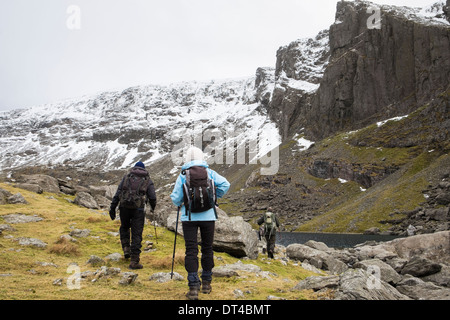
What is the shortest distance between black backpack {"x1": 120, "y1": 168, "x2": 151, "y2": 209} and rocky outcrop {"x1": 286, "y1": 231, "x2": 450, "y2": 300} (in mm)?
6254

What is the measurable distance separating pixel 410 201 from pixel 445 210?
17.2m

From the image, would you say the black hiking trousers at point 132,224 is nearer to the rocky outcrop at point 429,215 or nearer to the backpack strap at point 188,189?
the backpack strap at point 188,189

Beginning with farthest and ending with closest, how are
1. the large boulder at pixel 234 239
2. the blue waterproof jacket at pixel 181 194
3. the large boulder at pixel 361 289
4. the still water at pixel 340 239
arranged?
the still water at pixel 340 239 → the large boulder at pixel 234 239 → the blue waterproof jacket at pixel 181 194 → the large boulder at pixel 361 289

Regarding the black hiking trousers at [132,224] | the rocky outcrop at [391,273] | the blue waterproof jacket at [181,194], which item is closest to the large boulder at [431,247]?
the rocky outcrop at [391,273]

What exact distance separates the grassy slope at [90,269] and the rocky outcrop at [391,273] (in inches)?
41.6

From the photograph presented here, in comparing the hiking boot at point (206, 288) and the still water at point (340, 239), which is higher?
the hiking boot at point (206, 288)

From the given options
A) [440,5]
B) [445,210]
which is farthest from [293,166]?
[440,5]

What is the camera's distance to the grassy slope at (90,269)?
7.18 m

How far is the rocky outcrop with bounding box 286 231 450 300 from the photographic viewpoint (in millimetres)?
7047

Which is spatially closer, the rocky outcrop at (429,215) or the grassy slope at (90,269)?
the grassy slope at (90,269)

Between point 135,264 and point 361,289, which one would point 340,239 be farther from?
point 361,289

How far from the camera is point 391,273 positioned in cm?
1254
